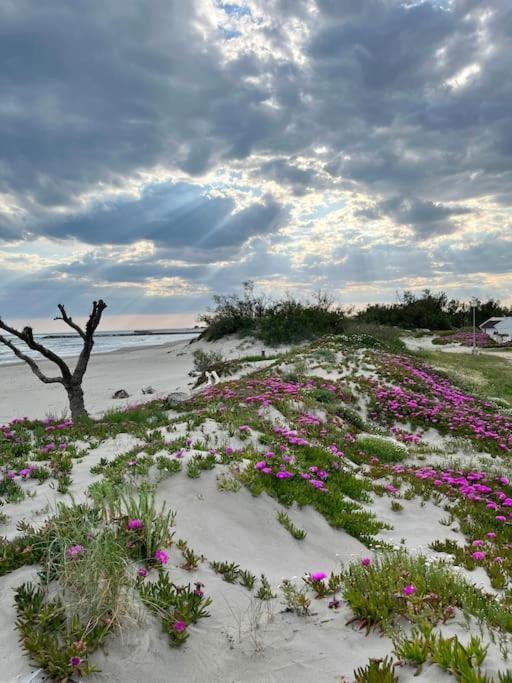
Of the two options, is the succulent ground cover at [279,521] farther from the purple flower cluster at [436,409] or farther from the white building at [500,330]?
the white building at [500,330]

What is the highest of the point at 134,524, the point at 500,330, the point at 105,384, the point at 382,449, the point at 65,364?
the point at 65,364

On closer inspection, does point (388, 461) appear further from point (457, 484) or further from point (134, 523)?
point (134, 523)

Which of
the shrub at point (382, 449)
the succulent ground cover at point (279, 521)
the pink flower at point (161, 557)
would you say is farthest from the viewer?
the shrub at point (382, 449)

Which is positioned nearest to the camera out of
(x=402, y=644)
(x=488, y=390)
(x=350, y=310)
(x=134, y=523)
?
(x=402, y=644)

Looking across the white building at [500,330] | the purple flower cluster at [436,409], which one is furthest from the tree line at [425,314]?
the purple flower cluster at [436,409]

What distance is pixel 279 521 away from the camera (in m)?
5.26

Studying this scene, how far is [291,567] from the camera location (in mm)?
4477

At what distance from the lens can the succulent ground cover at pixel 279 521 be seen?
116 inches

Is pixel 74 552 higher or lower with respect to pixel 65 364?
lower

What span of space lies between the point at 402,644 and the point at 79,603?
2.25 metres

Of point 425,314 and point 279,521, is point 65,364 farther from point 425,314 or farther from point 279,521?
point 425,314

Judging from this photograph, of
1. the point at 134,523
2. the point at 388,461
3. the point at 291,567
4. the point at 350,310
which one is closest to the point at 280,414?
the point at 388,461

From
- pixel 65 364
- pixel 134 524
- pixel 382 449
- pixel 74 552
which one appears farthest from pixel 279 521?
pixel 65 364

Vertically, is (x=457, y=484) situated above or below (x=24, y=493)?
below
